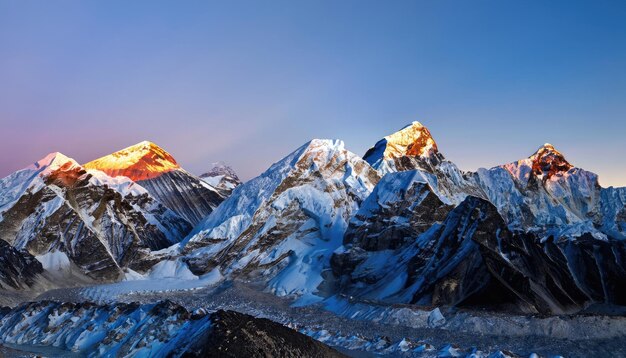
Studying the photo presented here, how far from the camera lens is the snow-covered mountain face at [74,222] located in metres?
140

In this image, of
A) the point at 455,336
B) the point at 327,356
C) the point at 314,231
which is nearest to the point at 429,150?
the point at 314,231

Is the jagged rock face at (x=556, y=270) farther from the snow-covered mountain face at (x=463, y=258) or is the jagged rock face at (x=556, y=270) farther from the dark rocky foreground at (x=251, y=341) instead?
the dark rocky foreground at (x=251, y=341)

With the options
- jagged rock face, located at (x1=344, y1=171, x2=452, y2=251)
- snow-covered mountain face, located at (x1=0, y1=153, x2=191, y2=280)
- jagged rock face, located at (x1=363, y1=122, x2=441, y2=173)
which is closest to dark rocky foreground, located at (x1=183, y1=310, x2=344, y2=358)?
jagged rock face, located at (x1=344, y1=171, x2=452, y2=251)

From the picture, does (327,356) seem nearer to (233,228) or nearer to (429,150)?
(233,228)

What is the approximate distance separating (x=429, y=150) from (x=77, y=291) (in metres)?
118

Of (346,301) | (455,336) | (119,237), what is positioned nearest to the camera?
(455,336)

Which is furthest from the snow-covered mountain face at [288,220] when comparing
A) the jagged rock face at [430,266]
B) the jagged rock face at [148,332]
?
the jagged rock face at [148,332]

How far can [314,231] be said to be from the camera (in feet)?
485

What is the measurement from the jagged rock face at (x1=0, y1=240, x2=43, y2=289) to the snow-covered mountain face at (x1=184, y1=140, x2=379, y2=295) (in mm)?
32644

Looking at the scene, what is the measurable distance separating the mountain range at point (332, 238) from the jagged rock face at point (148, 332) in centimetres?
3808

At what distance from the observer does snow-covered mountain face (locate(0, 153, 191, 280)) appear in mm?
140500

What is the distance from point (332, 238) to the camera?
144125 mm

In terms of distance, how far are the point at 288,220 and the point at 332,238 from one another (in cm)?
1182

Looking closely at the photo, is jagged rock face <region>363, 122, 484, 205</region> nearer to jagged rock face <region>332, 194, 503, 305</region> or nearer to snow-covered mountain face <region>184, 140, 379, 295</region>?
snow-covered mountain face <region>184, 140, 379, 295</region>
